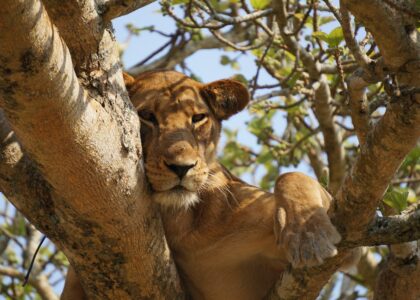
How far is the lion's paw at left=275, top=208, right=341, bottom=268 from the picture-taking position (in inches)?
186

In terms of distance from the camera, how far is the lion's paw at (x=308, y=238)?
4.74 metres

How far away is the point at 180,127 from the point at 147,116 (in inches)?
10.2

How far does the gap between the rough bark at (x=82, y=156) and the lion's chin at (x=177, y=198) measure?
0.69ft

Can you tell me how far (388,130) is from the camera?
417 centimetres

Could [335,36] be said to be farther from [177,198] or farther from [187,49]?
[187,49]

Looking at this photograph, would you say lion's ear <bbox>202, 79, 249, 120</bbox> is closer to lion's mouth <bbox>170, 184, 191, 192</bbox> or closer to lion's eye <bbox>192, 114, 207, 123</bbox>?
lion's eye <bbox>192, 114, 207, 123</bbox>

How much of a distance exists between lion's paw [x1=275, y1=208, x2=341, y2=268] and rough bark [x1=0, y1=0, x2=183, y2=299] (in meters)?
A: 0.80

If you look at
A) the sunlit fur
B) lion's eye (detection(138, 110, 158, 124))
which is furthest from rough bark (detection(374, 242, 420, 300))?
lion's eye (detection(138, 110, 158, 124))

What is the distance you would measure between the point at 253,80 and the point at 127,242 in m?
3.22

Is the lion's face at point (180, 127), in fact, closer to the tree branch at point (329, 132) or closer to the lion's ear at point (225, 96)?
the lion's ear at point (225, 96)

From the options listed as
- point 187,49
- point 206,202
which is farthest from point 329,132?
point 187,49

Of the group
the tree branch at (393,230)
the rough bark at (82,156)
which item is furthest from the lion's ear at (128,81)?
the tree branch at (393,230)

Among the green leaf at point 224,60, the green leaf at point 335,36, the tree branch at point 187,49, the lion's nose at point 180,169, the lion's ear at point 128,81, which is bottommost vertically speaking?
the lion's nose at point 180,169

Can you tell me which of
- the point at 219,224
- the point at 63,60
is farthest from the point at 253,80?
the point at 63,60
